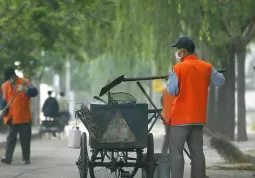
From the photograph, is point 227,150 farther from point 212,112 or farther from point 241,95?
point 212,112

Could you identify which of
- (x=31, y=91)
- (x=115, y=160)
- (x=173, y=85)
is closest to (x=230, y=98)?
(x=31, y=91)

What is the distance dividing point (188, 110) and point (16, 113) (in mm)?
6887

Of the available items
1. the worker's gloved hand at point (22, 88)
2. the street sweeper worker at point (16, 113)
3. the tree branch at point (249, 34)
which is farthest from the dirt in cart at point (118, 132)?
the tree branch at point (249, 34)

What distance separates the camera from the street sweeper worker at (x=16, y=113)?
16.3m

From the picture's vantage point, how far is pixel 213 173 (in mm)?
13781

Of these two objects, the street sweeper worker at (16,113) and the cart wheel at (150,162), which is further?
the street sweeper worker at (16,113)

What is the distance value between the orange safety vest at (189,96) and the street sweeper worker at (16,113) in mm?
6645

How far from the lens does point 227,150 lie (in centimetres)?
1580

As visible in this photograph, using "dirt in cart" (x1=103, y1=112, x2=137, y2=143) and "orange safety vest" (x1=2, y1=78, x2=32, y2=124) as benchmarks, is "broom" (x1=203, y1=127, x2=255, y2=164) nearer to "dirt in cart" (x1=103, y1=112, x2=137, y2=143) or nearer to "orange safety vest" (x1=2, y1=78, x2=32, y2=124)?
"orange safety vest" (x1=2, y1=78, x2=32, y2=124)

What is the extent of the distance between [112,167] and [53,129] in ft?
64.8

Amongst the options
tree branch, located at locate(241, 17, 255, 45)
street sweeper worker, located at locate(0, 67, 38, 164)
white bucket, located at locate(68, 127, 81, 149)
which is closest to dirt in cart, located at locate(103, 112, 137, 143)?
white bucket, located at locate(68, 127, 81, 149)

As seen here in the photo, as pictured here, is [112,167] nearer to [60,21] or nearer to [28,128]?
[28,128]

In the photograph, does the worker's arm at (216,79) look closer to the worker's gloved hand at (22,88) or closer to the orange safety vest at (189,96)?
the orange safety vest at (189,96)

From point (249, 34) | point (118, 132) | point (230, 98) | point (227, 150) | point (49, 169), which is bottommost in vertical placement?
point (49, 169)
